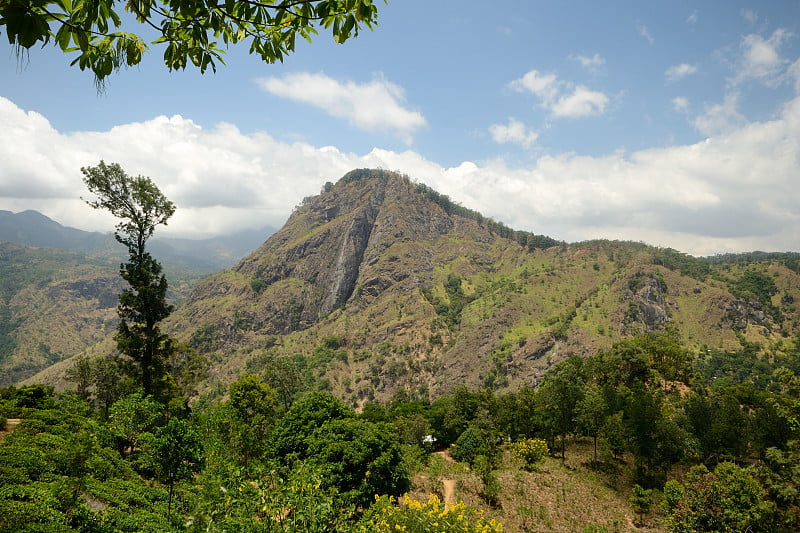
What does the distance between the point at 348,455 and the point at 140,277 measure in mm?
17011

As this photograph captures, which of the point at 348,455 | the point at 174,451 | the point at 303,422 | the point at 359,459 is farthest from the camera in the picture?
the point at 303,422

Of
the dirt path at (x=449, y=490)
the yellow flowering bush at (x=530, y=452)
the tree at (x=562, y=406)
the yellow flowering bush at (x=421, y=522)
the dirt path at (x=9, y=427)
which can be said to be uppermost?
the yellow flowering bush at (x=421, y=522)

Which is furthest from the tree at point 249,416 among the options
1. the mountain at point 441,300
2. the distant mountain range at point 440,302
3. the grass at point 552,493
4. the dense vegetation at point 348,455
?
the distant mountain range at point 440,302

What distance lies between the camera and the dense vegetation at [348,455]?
7.93 meters

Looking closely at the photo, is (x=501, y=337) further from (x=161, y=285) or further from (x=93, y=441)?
(x=93, y=441)

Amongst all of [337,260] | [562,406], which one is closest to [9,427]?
[562,406]

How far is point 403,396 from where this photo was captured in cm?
6184

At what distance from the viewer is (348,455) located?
16094mm

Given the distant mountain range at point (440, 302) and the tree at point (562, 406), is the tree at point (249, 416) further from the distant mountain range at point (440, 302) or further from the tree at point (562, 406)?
the distant mountain range at point (440, 302)

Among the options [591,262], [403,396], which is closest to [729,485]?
[403,396]

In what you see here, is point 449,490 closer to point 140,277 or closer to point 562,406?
point 562,406

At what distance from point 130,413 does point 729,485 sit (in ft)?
87.3

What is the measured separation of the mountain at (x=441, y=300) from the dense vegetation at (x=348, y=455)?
161ft

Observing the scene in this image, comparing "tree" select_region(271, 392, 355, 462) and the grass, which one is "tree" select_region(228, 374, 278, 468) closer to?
"tree" select_region(271, 392, 355, 462)
